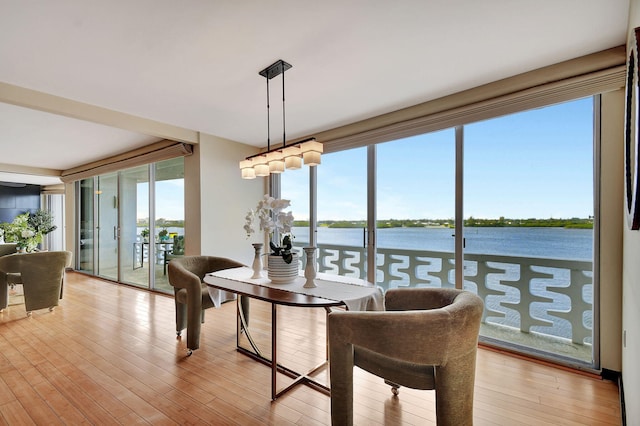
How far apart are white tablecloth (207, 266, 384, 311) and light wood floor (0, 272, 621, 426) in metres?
0.62

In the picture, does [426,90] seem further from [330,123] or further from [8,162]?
[8,162]

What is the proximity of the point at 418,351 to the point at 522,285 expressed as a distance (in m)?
1.97

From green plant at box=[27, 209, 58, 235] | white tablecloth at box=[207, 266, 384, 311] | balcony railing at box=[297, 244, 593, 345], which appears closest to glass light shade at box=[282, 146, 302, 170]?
white tablecloth at box=[207, 266, 384, 311]

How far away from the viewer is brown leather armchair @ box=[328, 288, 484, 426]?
134 cm

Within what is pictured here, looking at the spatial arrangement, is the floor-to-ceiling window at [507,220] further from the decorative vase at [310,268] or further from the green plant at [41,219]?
the green plant at [41,219]

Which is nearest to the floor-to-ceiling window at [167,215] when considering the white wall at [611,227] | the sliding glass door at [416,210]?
the sliding glass door at [416,210]

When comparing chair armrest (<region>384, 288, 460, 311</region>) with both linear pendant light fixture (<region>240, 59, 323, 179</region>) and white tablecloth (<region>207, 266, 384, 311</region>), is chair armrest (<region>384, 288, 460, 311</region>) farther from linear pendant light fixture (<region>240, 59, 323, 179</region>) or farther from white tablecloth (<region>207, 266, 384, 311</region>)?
linear pendant light fixture (<region>240, 59, 323, 179</region>)

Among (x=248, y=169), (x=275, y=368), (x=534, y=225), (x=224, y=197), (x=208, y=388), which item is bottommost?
(x=208, y=388)

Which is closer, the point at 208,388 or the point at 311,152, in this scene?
the point at 208,388

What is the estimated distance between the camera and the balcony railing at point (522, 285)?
2.45m

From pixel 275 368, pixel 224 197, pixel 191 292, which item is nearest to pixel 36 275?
pixel 224 197

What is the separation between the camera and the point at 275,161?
95.0 inches

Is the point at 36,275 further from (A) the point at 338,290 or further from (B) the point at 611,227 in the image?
(B) the point at 611,227

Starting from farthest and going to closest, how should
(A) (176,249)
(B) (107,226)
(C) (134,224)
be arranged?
(B) (107,226) < (C) (134,224) < (A) (176,249)
